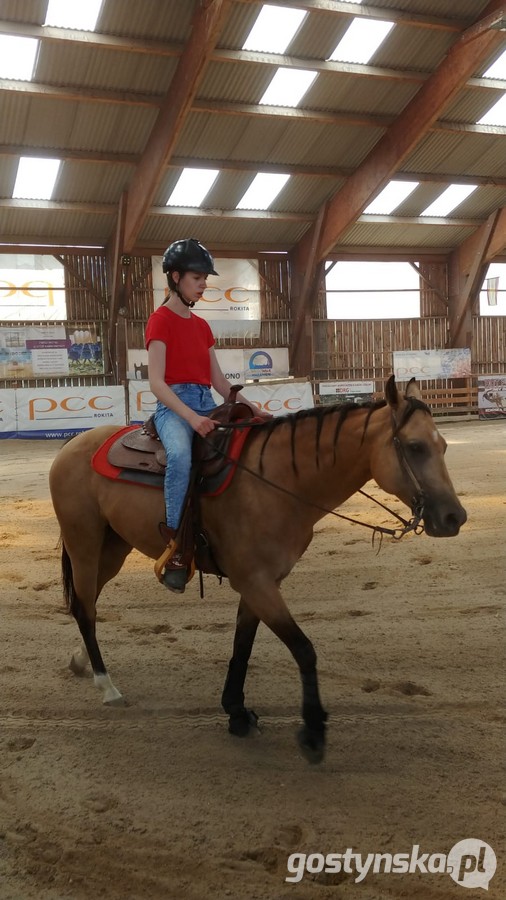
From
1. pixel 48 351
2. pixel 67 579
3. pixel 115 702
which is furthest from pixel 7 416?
pixel 115 702

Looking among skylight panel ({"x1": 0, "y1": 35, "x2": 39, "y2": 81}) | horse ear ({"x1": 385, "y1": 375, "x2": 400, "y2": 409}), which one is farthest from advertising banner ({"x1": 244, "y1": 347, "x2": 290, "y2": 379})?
horse ear ({"x1": 385, "y1": 375, "x2": 400, "y2": 409})

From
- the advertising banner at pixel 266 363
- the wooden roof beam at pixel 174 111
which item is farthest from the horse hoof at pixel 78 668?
the advertising banner at pixel 266 363

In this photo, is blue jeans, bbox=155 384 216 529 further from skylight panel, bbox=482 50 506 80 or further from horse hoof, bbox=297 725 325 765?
skylight panel, bbox=482 50 506 80

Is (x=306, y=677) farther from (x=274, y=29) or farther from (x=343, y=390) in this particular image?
(x=343, y=390)

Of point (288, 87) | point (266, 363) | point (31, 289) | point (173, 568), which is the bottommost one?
point (173, 568)

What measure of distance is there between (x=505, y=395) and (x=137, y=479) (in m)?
21.3

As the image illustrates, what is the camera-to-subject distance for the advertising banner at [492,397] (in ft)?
73.5

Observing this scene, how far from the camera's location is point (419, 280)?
933 inches

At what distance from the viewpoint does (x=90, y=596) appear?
374 centimetres

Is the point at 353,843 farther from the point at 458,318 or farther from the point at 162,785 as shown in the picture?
the point at 458,318

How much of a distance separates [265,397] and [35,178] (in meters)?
8.23

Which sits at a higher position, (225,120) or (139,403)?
(225,120)

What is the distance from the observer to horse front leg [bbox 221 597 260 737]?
3141mm

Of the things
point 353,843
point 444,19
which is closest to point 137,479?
point 353,843
